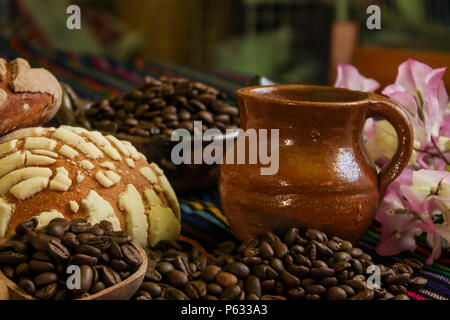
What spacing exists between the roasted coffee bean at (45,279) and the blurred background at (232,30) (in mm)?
2699

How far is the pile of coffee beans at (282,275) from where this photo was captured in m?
0.54

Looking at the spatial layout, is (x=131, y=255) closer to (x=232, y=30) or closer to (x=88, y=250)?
(x=88, y=250)

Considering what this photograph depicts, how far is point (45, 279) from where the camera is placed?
1.64 feet

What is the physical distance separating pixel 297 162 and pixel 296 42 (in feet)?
10.7

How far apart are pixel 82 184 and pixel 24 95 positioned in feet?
0.56

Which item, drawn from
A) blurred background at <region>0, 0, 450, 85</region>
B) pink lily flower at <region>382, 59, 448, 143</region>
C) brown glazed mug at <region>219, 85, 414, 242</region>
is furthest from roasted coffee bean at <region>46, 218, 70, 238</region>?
blurred background at <region>0, 0, 450, 85</region>

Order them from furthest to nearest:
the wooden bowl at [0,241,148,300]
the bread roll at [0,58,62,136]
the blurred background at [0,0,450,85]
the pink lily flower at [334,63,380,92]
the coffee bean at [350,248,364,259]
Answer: the blurred background at [0,0,450,85]
the pink lily flower at [334,63,380,92]
the bread roll at [0,58,62,136]
the coffee bean at [350,248,364,259]
the wooden bowl at [0,241,148,300]

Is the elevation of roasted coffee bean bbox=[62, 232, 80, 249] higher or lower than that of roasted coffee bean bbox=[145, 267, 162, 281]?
higher

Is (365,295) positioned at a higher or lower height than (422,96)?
lower

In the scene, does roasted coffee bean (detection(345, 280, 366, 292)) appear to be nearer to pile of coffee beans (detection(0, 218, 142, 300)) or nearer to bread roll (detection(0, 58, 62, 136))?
pile of coffee beans (detection(0, 218, 142, 300))

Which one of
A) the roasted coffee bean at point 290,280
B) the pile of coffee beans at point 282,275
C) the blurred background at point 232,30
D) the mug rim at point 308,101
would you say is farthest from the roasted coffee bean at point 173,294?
the blurred background at point 232,30

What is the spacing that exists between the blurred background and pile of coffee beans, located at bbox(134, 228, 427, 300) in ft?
8.41

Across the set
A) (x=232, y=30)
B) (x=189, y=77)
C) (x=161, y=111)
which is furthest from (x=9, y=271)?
(x=232, y=30)

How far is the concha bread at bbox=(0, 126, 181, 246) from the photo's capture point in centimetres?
62
